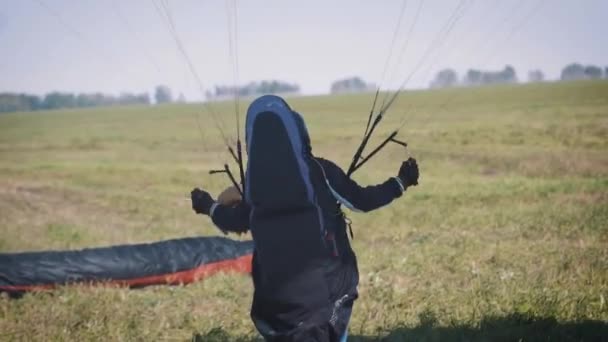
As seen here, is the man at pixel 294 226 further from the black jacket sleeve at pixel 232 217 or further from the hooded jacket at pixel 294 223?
the black jacket sleeve at pixel 232 217

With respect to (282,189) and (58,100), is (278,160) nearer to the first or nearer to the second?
(282,189)

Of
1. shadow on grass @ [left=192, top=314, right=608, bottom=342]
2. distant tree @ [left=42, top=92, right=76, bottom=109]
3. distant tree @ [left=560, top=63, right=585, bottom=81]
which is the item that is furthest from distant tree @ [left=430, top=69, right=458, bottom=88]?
distant tree @ [left=42, top=92, right=76, bottom=109]

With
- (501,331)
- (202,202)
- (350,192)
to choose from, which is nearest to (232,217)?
(202,202)

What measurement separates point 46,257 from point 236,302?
331 cm

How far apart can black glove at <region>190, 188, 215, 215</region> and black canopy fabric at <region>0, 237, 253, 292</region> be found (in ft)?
16.3

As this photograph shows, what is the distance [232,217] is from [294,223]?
0.58m

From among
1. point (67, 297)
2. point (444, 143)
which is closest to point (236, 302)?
point (67, 297)

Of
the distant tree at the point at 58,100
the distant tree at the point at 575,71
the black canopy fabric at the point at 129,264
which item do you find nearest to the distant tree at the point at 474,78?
the black canopy fabric at the point at 129,264

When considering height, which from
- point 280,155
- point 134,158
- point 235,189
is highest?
point 280,155

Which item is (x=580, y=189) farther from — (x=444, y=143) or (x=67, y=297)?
(x=444, y=143)

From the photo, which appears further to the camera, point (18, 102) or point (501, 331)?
point (18, 102)

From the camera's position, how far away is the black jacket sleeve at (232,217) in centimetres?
338

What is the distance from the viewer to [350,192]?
307cm

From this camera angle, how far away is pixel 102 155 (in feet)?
129
